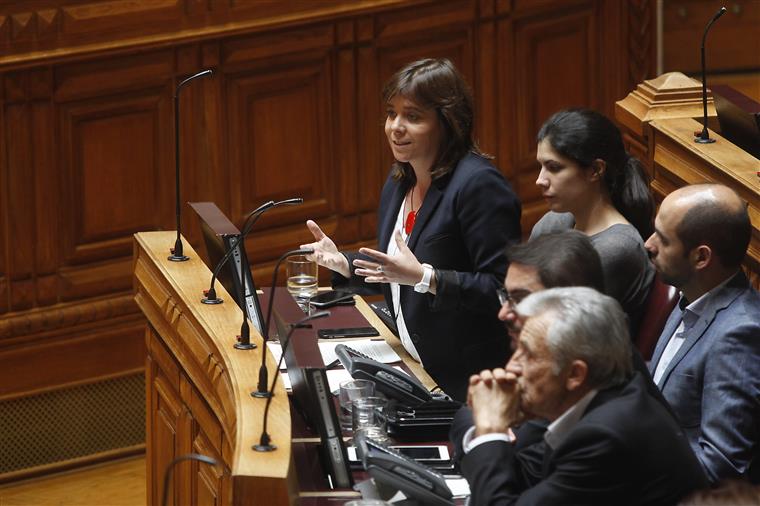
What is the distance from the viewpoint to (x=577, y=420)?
235cm

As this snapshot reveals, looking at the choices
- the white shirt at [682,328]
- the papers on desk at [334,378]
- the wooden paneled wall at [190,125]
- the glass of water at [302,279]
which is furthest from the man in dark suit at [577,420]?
the wooden paneled wall at [190,125]

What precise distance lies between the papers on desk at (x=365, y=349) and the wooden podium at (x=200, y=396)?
0.75 ft

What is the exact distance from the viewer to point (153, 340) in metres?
3.64

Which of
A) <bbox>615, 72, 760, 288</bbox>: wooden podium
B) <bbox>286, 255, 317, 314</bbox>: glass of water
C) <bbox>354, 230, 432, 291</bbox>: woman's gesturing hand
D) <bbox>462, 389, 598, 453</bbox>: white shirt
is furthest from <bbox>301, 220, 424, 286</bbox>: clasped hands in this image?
<bbox>615, 72, 760, 288</bbox>: wooden podium

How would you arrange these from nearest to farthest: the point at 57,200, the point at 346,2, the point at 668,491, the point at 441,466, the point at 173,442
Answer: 1. the point at 668,491
2. the point at 441,466
3. the point at 173,442
4. the point at 57,200
5. the point at 346,2

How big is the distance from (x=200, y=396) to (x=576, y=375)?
1.15 m

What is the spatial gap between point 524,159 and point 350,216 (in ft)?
2.90

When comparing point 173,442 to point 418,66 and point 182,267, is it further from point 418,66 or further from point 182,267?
point 418,66

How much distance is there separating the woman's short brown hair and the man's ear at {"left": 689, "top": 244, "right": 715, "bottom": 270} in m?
0.73

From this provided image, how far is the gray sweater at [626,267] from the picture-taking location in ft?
10.4

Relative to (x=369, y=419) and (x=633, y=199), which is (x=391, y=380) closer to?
(x=369, y=419)

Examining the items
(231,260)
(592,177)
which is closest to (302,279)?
(231,260)

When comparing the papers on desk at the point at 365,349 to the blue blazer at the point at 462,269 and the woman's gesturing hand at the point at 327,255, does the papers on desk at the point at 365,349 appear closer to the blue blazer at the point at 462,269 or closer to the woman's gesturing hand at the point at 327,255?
the blue blazer at the point at 462,269

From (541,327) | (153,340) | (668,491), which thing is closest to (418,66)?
(153,340)
